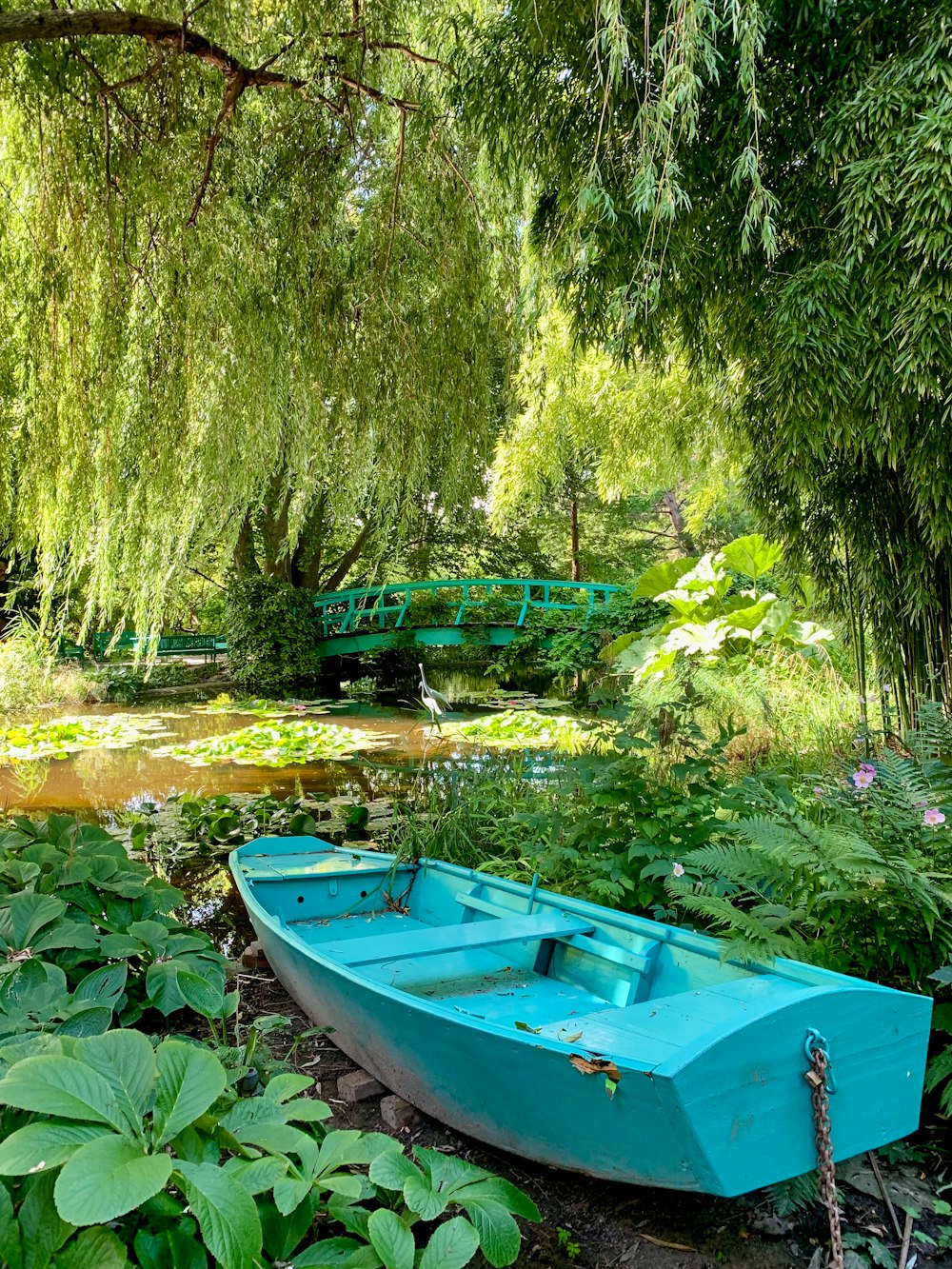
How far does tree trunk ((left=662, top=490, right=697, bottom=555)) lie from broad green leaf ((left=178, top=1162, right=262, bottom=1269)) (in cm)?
1898

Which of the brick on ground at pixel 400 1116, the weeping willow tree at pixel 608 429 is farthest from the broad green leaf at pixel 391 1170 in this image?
the weeping willow tree at pixel 608 429

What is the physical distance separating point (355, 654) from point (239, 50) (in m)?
12.4

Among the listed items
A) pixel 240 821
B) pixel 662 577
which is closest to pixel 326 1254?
pixel 240 821

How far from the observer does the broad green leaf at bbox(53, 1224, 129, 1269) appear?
1.13m

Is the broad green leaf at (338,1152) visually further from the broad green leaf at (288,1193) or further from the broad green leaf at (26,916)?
the broad green leaf at (26,916)

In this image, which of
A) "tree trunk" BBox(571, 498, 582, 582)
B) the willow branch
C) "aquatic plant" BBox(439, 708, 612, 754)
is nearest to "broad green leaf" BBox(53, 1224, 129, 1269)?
the willow branch

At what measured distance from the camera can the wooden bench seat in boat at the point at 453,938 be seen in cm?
262

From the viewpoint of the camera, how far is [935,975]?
2.01 metres

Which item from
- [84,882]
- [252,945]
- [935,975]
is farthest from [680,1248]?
[252,945]

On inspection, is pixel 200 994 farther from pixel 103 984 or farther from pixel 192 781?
pixel 192 781

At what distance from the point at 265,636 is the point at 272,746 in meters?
4.91

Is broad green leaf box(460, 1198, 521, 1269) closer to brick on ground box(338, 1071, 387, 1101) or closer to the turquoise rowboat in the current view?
the turquoise rowboat

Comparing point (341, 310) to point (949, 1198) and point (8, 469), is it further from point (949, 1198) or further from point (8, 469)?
point (949, 1198)

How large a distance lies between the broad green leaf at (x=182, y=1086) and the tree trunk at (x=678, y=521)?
18841 mm
